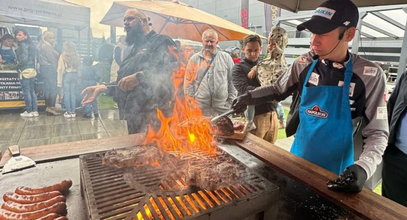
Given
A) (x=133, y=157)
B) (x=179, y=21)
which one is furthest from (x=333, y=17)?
(x=179, y=21)

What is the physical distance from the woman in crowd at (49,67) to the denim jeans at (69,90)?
655 mm

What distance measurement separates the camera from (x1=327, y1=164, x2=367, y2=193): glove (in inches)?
67.9

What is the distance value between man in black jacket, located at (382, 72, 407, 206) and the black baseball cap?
1302 mm

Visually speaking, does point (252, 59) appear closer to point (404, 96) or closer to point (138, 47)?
point (138, 47)

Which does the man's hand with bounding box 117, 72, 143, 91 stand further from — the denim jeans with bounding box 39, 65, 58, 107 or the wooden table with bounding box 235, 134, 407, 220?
the denim jeans with bounding box 39, 65, 58, 107

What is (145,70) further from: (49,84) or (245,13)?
(245,13)

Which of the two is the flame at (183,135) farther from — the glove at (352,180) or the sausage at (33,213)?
the glove at (352,180)

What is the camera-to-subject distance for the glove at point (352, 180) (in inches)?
67.9

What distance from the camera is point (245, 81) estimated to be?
4137 millimetres

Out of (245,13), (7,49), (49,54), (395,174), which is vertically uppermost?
(245,13)

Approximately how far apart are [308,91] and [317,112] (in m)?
0.23

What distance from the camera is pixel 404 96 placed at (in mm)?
2658

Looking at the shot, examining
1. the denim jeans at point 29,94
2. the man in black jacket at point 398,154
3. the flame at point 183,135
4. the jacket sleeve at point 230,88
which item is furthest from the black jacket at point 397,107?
the denim jeans at point 29,94

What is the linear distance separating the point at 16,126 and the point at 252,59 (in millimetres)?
7056
